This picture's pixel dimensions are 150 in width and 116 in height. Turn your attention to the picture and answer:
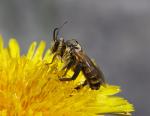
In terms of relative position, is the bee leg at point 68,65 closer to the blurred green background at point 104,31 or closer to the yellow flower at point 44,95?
the yellow flower at point 44,95

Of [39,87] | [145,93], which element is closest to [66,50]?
[39,87]

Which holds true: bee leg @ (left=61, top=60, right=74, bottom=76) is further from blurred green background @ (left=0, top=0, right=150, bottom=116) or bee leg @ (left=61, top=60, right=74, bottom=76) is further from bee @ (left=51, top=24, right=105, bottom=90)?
blurred green background @ (left=0, top=0, right=150, bottom=116)

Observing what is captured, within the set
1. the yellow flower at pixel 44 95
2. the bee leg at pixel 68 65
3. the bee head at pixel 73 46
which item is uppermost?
the bee head at pixel 73 46

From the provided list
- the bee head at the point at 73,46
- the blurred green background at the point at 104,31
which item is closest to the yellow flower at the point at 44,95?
the bee head at the point at 73,46

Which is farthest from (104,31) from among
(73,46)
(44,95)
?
(44,95)

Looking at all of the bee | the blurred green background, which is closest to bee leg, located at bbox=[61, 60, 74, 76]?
the bee

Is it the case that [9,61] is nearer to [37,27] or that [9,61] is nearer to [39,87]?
[39,87]
